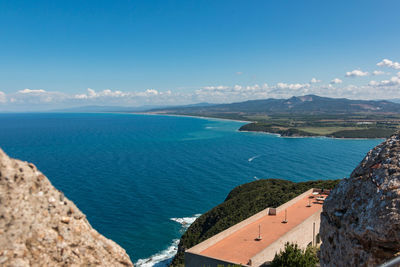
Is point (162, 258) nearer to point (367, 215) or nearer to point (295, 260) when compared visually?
point (295, 260)

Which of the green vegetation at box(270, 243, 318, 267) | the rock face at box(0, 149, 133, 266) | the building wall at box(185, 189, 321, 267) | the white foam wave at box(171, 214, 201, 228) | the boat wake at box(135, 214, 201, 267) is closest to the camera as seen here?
the rock face at box(0, 149, 133, 266)

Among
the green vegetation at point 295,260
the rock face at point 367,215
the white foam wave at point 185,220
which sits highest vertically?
the rock face at point 367,215

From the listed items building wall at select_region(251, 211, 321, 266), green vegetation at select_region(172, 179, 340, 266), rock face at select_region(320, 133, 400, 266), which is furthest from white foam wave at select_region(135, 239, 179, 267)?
rock face at select_region(320, 133, 400, 266)

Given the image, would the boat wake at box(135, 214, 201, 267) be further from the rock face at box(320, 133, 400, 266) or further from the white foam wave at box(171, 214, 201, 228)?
the rock face at box(320, 133, 400, 266)

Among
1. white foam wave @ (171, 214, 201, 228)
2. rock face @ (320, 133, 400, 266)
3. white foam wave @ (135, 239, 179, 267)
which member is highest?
rock face @ (320, 133, 400, 266)

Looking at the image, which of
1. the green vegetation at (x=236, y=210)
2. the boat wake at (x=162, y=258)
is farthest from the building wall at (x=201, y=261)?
the boat wake at (x=162, y=258)

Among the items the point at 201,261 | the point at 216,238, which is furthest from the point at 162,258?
the point at 201,261

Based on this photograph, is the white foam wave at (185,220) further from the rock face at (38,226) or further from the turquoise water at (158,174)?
the rock face at (38,226)
